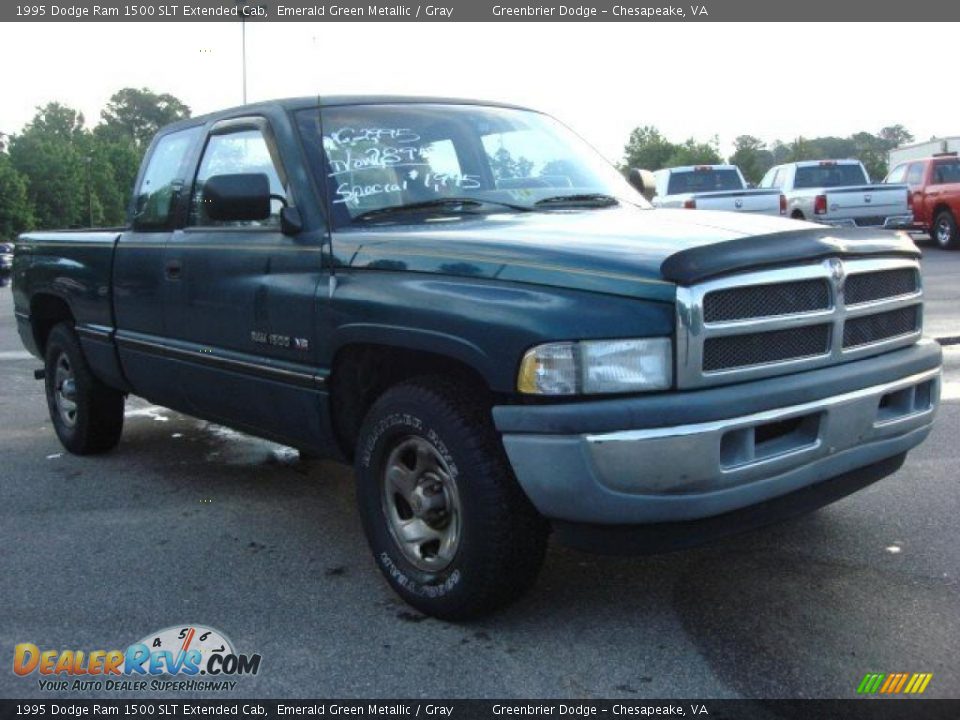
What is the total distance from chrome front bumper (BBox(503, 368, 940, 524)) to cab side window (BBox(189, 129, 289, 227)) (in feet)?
5.68

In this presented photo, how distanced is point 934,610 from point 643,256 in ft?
5.22

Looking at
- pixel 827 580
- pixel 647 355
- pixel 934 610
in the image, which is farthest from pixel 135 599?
pixel 934 610

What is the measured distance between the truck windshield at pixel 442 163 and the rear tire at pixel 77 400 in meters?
2.49

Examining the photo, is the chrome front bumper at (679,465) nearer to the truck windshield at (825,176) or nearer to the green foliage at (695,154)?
the truck windshield at (825,176)

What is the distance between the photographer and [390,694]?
10.3 feet

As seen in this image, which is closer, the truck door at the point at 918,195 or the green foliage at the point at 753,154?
the truck door at the point at 918,195

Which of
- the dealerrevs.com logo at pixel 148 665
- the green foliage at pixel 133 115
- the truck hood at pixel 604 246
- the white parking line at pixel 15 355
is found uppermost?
the green foliage at pixel 133 115

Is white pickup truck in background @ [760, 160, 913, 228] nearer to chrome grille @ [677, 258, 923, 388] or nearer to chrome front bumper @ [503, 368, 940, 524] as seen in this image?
chrome grille @ [677, 258, 923, 388]

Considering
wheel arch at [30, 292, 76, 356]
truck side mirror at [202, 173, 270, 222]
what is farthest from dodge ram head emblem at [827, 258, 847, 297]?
wheel arch at [30, 292, 76, 356]

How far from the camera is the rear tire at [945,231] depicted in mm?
19938

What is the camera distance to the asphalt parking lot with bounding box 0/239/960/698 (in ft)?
10.6

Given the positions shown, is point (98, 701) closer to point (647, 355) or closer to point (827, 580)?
point (647, 355)

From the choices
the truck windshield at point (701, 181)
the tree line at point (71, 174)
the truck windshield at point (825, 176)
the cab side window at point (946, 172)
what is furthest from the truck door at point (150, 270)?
the tree line at point (71, 174)

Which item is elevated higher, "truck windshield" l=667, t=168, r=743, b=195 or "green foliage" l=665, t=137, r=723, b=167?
"green foliage" l=665, t=137, r=723, b=167
